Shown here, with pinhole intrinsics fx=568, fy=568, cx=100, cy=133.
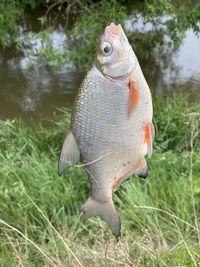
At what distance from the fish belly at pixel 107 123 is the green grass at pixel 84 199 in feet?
4.13

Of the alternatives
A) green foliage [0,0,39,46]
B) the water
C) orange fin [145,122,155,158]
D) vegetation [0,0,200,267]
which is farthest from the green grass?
the water

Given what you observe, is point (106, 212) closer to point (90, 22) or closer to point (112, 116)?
point (112, 116)

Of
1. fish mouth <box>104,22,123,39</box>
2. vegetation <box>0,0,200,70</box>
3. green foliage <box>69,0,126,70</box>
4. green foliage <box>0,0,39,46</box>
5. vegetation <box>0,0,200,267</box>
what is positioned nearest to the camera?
fish mouth <box>104,22,123,39</box>

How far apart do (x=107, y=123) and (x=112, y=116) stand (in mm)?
22

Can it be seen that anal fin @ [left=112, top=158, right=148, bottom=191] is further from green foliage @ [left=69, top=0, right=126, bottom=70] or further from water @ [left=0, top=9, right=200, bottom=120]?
water @ [left=0, top=9, right=200, bottom=120]

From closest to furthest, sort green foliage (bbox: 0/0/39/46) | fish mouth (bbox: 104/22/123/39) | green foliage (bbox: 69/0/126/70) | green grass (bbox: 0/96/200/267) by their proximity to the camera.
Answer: fish mouth (bbox: 104/22/123/39) < green grass (bbox: 0/96/200/267) < green foliage (bbox: 69/0/126/70) < green foliage (bbox: 0/0/39/46)

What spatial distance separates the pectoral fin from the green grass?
128 centimetres

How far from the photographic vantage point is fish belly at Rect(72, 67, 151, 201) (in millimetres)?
1400

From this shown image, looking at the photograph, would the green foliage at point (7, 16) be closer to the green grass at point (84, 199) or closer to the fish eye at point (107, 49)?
the green grass at point (84, 199)

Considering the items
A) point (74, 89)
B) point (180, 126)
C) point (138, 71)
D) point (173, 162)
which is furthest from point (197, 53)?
point (138, 71)

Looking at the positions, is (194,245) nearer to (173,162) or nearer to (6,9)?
(173,162)

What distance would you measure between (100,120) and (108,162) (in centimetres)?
11

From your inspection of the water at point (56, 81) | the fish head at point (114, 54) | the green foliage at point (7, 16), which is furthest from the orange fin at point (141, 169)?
the water at point (56, 81)

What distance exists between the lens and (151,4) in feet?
20.5
